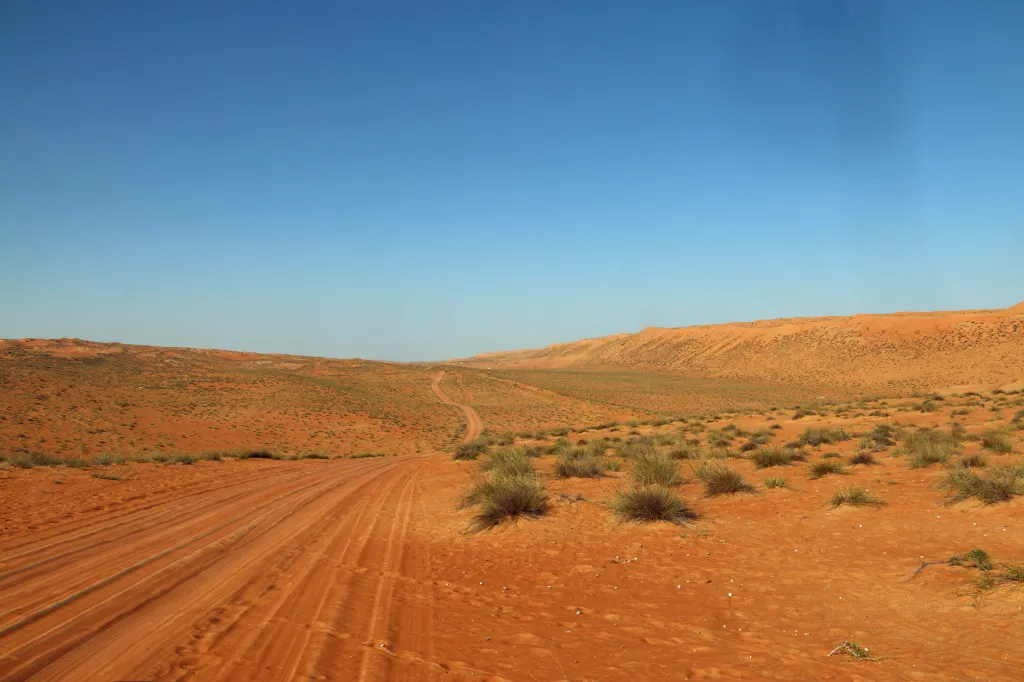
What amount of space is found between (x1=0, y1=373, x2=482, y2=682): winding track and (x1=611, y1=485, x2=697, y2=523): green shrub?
3.85 metres

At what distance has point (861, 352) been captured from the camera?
81312mm

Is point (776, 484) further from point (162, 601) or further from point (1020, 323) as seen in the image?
point (1020, 323)

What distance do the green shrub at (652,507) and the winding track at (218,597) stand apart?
385cm

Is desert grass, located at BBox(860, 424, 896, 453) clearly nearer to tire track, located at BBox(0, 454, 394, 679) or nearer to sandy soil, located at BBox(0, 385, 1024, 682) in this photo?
sandy soil, located at BBox(0, 385, 1024, 682)

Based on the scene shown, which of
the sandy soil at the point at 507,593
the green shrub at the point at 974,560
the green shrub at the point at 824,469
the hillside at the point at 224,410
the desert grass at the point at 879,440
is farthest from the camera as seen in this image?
the hillside at the point at 224,410

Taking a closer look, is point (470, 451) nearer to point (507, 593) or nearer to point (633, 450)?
point (633, 450)

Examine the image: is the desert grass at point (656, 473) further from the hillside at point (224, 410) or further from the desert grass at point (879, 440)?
the hillside at point (224, 410)

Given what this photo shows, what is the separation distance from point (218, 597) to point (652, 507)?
7148 millimetres

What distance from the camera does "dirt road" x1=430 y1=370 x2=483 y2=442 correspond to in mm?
39966

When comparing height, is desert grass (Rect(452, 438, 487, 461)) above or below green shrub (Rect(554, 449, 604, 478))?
below

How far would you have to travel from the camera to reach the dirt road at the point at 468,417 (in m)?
40.0

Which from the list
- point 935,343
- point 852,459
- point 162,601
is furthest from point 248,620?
point 935,343

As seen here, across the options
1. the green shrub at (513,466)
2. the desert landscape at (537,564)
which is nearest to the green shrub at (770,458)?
the desert landscape at (537,564)

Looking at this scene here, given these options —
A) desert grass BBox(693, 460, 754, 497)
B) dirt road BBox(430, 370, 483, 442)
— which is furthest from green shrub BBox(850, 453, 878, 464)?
dirt road BBox(430, 370, 483, 442)
